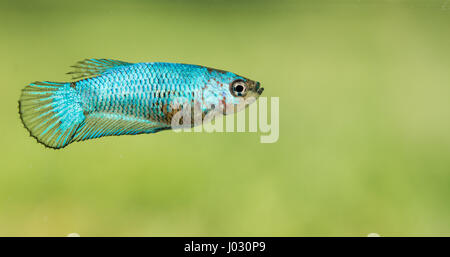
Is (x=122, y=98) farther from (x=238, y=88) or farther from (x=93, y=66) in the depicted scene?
(x=238, y=88)

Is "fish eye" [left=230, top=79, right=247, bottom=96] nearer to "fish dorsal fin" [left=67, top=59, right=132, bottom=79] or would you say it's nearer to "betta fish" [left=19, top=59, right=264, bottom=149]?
"betta fish" [left=19, top=59, right=264, bottom=149]

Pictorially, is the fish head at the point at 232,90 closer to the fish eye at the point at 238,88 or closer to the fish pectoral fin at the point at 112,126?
the fish eye at the point at 238,88

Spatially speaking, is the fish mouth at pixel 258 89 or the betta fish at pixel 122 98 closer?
the betta fish at pixel 122 98

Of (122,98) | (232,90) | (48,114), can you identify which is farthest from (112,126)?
(232,90)

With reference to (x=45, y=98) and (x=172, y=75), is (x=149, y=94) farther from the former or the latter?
(x=45, y=98)

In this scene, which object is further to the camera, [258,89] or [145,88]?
[258,89]

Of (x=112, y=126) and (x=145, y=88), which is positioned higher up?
(x=145, y=88)

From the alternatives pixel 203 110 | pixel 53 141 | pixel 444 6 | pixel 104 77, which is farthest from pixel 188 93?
pixel 444 6

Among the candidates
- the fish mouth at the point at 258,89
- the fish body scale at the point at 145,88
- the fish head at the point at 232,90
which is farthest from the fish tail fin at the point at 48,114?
the fish mouth at the point at 258,89
